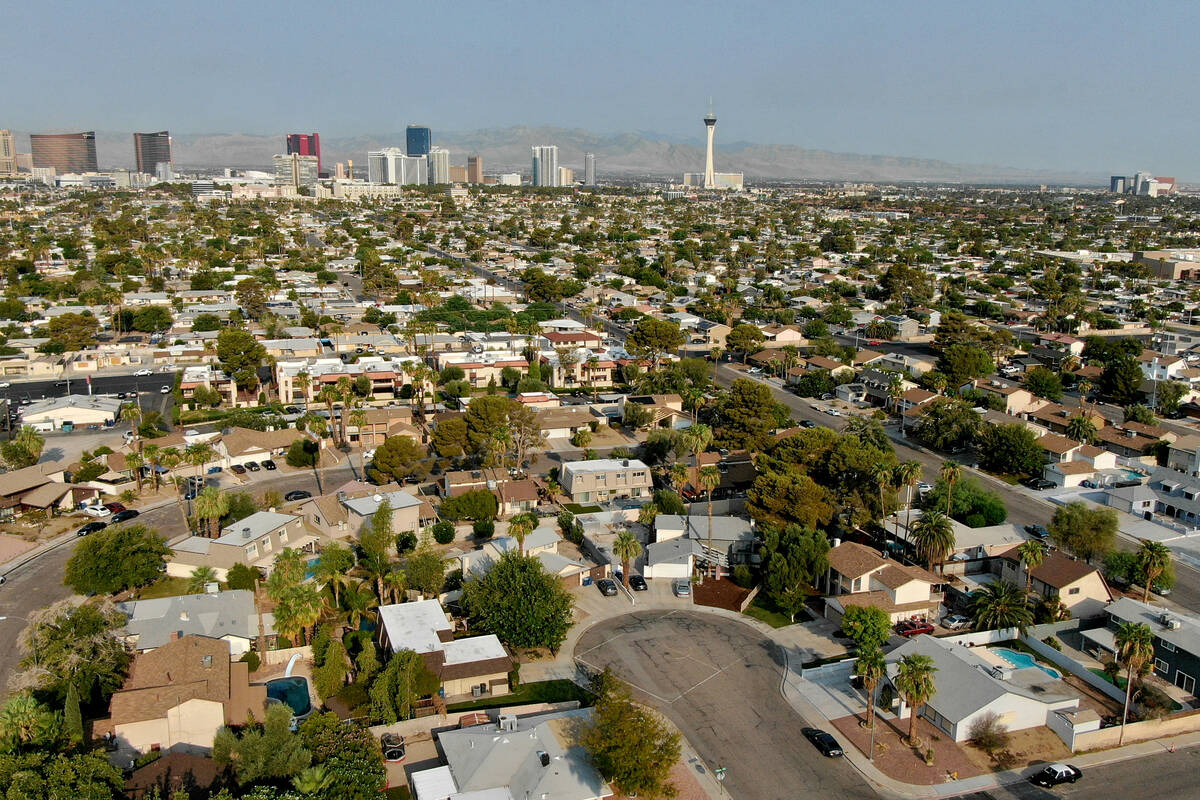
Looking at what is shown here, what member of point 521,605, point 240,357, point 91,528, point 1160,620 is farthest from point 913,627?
point 240,357

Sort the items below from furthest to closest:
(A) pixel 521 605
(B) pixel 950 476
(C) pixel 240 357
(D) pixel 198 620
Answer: (C) pixel 240 357
(B) pixel 950 476
(D) pixel 198 620
(A) pixel 521 605

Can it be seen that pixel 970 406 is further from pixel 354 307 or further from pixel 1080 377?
pixel 354 307

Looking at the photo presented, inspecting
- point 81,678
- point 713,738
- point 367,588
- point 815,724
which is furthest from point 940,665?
point 81,678

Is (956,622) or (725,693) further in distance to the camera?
(956,622)

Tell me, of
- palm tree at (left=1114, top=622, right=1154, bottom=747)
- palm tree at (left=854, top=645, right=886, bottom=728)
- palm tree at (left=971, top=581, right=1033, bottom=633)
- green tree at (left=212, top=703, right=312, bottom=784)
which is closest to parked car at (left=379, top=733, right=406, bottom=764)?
green tree at (left=212, top=703, right=312, bottom=784)

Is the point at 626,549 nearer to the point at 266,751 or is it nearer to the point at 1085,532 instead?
the point at 266,751

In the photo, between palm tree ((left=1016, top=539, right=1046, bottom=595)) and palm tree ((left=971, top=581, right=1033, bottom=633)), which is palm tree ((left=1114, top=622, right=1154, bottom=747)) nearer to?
palm tree ((left=971, top=581, right=1033, bottom=633))
